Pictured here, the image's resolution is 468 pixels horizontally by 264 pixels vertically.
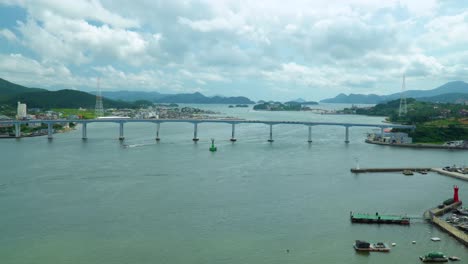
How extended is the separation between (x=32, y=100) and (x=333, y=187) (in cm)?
5172

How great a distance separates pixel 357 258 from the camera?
8648mm

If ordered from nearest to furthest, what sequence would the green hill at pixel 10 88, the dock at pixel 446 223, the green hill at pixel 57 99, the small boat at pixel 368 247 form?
the small boat at pixel 368 247, the dock at pixel 446 223, the green hill at pixel 57 99, the green hill at pixel 10 88

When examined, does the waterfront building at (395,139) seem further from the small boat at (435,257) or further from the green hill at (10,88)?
the green hill at (10,88)

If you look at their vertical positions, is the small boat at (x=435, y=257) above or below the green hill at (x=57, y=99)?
below

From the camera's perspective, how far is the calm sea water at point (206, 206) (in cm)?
878

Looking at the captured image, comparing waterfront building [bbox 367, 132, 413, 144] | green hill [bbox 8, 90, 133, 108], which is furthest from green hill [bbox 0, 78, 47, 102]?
waterfront building [bbox 367, 132, 413, 144]

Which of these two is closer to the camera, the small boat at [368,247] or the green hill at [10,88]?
the small boat at [368,247]

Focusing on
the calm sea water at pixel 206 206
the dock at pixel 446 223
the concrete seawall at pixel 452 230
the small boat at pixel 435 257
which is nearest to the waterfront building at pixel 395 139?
the calm sea water at pixel 206 206

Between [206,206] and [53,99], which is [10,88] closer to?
[53,99]

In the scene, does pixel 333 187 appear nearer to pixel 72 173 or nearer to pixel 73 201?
pixel 73 201

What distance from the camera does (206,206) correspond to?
1184cm

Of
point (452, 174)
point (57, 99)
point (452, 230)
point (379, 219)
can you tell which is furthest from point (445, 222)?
point (57, 99)

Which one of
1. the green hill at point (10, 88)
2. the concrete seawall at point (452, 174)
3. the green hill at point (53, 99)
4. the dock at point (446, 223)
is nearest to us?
the dock at point (446, 223)

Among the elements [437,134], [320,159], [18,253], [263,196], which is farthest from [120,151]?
[437,134]
